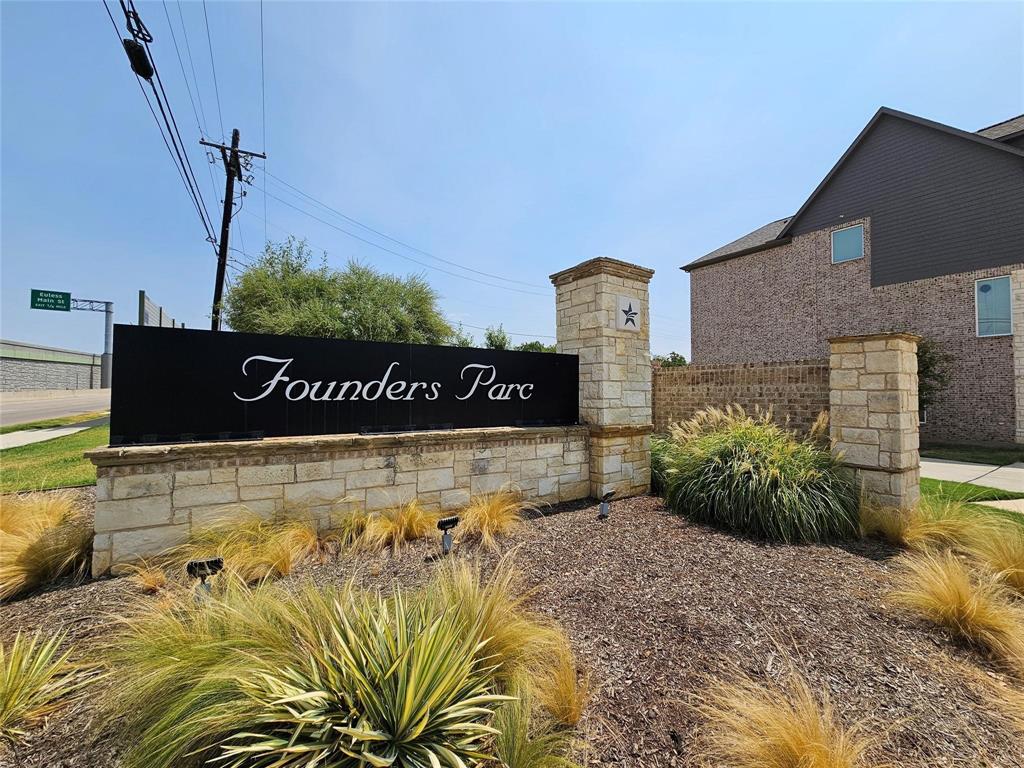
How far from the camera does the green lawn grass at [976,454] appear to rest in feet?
34.9

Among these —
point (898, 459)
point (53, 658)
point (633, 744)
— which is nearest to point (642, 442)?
point (898, 459)

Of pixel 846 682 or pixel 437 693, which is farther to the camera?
pixel 846 682

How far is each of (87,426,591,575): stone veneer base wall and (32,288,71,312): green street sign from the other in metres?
49.1

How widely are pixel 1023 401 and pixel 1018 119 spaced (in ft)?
34.3

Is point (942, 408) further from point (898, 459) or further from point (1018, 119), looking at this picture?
point (898, 459)

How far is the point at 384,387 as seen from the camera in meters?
5.22

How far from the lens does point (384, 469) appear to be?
16.4ft

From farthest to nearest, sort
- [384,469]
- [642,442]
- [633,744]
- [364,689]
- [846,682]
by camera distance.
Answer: [642,442] < [384,469] < [846,682] < [633,744] < [364,689]

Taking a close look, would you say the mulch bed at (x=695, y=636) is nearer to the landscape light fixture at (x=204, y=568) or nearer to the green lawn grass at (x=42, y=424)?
the landscape light fixture at (x=204, y=568)

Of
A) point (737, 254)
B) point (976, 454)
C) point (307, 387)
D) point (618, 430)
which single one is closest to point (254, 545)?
point (307, 387)

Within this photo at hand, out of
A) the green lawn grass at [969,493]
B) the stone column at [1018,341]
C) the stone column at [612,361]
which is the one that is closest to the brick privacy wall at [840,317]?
the stone column at [1018,341]

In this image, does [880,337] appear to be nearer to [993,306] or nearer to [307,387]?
[307,387]

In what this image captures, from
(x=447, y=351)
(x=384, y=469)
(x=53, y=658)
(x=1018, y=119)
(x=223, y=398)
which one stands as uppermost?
(x=1018, y=119)

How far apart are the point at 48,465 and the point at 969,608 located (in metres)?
13.9
